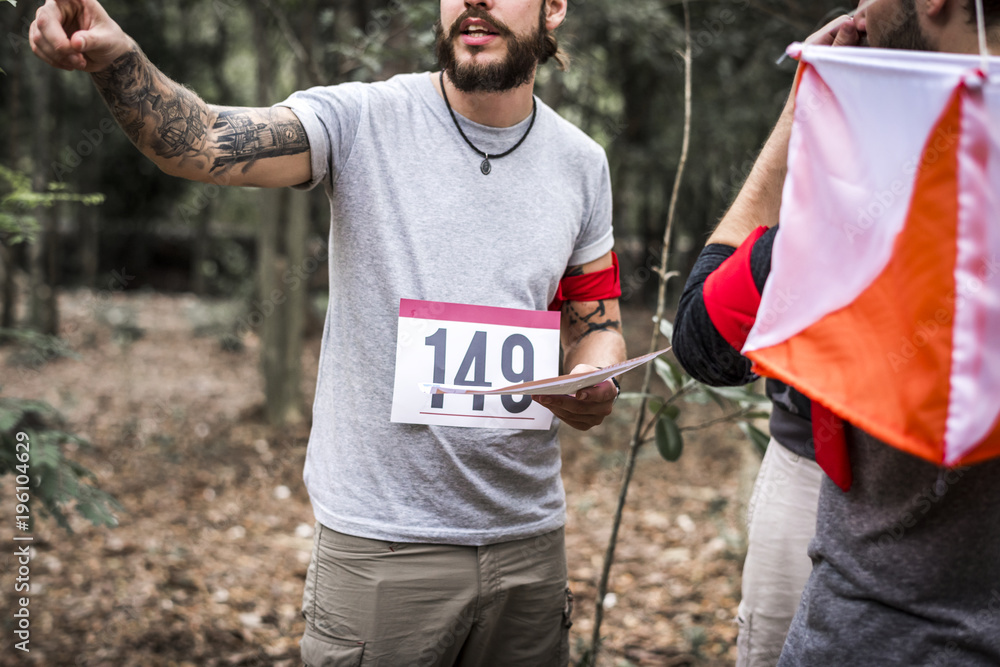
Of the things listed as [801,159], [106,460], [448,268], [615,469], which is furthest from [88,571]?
[801,159]

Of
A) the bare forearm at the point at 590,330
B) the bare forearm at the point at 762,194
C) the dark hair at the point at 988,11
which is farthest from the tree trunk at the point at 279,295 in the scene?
the dark hair at the point at 988,11

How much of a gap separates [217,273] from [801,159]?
15.2 meters

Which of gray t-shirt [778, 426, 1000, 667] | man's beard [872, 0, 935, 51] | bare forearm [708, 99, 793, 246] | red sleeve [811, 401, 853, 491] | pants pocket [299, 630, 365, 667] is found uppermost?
man's beard [872, 0, 935, 51]

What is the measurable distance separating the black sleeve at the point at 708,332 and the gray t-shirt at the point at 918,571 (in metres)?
0.22

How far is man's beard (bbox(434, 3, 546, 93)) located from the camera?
1.79m

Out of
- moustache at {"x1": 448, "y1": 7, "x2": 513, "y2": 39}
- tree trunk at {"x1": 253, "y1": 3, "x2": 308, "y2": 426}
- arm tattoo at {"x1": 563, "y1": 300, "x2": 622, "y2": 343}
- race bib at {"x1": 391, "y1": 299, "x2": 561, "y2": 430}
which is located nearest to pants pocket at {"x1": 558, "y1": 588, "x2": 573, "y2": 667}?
race bib at {"x1": 391, "y1": 299, "x2": 561, "y2": 430}

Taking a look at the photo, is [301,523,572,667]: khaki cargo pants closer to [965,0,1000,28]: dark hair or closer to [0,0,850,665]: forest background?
[0,0,850,665]: forest background

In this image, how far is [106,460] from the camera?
5289 millimetres

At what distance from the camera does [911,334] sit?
0.97 m

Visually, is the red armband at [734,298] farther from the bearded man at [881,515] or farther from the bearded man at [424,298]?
the bearded man at [424,298]

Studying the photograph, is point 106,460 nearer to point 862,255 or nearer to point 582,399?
point 582,399

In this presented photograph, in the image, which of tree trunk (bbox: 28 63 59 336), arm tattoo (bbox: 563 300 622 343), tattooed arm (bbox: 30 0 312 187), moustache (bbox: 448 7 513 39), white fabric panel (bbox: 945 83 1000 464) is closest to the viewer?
white fabric panel (bbox: 945 83 1000 464)

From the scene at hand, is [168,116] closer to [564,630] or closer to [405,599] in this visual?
Result: [405,599]

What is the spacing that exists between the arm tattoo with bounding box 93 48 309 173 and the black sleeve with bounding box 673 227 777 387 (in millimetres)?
859
